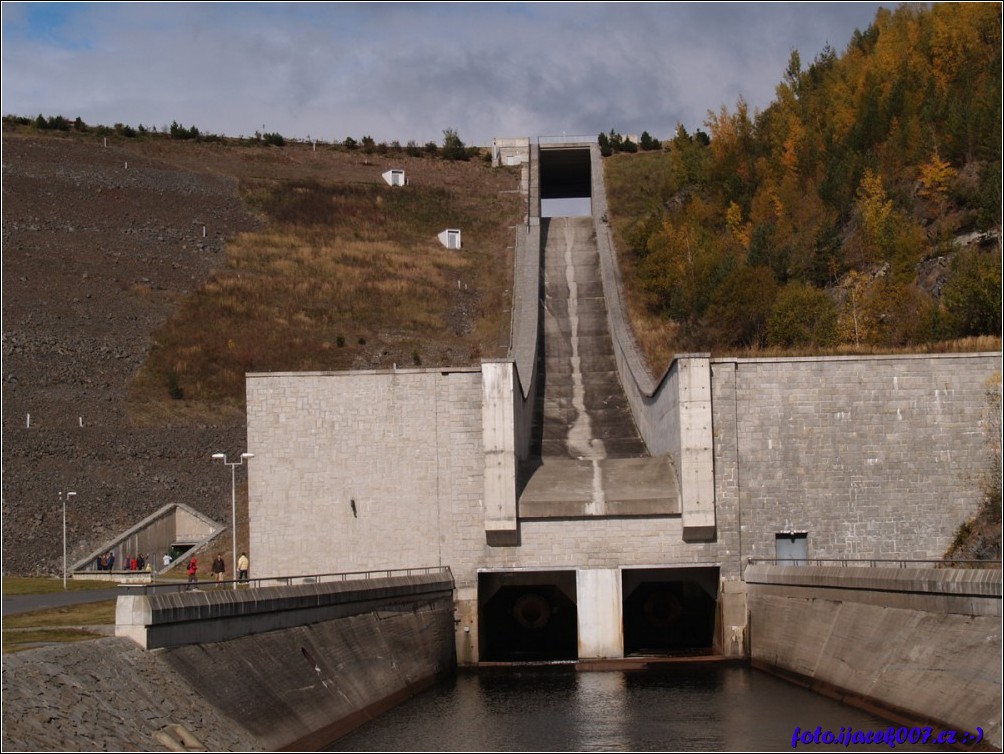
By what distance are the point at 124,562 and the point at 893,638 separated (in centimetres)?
2977

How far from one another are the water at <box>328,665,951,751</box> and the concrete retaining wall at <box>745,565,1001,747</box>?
52 cm

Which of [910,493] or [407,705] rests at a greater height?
[910,493]

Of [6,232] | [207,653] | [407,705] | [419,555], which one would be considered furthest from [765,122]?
[207,653]

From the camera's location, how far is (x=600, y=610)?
29.4 metres

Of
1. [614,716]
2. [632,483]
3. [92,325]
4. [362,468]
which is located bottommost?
[614,716]

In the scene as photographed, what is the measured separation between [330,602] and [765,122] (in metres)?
49.9

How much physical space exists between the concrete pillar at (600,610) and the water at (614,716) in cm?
168

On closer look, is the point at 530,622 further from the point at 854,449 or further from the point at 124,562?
the point at 124,562

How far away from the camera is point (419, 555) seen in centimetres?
2956

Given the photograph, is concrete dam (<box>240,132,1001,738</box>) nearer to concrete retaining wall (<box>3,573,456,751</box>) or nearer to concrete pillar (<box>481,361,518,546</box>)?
concrete pillar (<box>481,361,518,546</box>)

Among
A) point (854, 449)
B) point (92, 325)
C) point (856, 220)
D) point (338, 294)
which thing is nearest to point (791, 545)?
point (854, 449)

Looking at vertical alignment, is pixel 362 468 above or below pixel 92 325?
below

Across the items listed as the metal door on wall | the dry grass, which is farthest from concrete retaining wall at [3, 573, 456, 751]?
the dry grass

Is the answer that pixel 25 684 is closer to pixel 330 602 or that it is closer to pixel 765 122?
pixel 330 602
